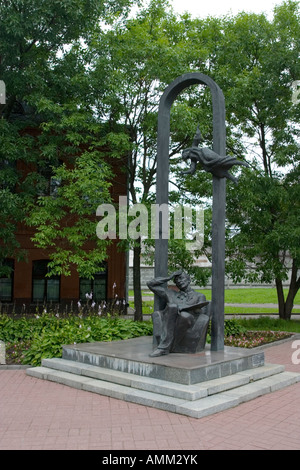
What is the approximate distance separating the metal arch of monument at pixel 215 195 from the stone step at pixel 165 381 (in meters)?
0.98

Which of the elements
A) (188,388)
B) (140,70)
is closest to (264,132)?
(140,70)

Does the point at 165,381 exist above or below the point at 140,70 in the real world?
below

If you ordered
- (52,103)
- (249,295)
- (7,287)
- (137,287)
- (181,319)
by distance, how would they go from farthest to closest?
(249,295) → (7,287) → (137,287) → (52,103) → (181,319)

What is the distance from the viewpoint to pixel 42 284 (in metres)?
20.9

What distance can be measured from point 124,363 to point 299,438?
3138mm

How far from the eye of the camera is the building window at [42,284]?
20.8m

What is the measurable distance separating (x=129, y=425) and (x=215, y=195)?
178 inches

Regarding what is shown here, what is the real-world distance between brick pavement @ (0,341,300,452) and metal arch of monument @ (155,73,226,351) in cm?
174

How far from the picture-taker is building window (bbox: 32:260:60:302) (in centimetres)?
2075

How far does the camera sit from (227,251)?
1494 centimetres

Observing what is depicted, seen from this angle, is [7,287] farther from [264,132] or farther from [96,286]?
[264,132]
